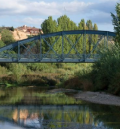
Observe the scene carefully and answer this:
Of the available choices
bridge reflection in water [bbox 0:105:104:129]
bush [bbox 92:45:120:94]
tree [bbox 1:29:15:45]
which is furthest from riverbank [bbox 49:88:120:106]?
tree [bbox 1:29:15:45]

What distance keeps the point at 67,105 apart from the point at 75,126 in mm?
10752

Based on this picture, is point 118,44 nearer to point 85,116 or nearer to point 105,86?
point 105,86

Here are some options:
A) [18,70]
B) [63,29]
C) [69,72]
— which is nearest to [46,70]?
[18,70]

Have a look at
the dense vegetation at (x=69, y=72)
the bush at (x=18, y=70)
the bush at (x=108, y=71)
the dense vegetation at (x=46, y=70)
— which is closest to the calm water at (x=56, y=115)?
the bush at (x=108, y=71)

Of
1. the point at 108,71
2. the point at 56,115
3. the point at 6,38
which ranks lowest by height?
the point at 56,115

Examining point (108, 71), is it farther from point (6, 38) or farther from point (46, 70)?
point (6, 38)

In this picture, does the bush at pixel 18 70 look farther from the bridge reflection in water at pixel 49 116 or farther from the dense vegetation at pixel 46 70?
the bridge reflection in water at pixel 49 116

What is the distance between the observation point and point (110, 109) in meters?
28.2

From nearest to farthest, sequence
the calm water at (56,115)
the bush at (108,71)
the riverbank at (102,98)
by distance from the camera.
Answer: the calm water at (56,115) → the riverbank at (102,98) → the bush at (108,71)

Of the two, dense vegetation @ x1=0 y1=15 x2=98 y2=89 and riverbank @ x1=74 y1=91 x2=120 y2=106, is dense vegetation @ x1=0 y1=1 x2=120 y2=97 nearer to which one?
dense vegetation @ x1=0 y1=15 x2=98 y2=89

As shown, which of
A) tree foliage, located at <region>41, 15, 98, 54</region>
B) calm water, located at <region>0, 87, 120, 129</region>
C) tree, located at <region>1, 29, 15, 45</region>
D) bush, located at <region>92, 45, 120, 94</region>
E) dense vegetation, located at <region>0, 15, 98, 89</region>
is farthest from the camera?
tree, located at <region>1, 29, 15, 45</region>

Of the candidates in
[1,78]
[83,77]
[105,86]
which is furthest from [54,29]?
[105,86]

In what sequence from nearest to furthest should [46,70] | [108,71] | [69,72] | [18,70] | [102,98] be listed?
1. [102,98]
2. [108,71]
3. [69,72]
4. [18,70]
5. [46,70]

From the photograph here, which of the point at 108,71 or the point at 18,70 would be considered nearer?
the point at 108,71
